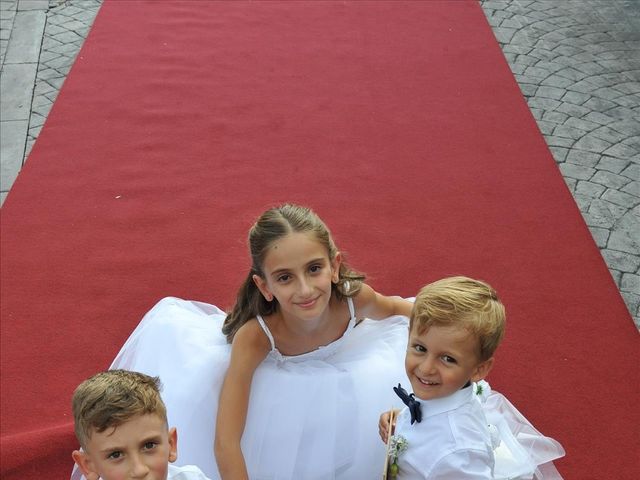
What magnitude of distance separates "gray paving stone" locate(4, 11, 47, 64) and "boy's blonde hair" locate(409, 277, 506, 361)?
14.1 ft

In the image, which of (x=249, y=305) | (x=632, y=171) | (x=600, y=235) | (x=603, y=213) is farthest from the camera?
(x=632, y=171)

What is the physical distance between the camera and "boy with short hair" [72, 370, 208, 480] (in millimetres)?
1819

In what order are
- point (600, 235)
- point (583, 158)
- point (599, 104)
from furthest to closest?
point (599, 104) < point (583, 158) < point (600, 235)

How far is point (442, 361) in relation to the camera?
206 centimetres

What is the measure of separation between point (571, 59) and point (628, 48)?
0.45 metres

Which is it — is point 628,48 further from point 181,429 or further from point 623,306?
point 181,429

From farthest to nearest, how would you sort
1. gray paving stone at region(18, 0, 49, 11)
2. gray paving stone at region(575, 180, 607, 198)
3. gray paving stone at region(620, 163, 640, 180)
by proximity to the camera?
gray paving stone at region(18, 0, 49, 11), gray paving stone at region(620, 163, 640, 180), gray paving stone at region(575, 180, 607, 198)

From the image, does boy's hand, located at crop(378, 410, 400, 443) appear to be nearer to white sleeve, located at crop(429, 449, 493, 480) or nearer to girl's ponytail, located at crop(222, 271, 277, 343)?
white sleeve, located at crop(429, 449, 493, 480)

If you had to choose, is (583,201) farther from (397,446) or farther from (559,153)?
(397,446)

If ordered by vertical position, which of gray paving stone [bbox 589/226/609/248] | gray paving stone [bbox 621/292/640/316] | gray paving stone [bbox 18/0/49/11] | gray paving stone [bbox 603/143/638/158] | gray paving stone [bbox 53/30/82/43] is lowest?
gray paving stone [bbox 621/292/640/316]

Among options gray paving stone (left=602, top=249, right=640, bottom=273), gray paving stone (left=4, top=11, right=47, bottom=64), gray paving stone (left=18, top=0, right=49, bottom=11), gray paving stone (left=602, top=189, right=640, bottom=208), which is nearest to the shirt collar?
gray paving stone (left=602, top=249, right=640, bottom=273)

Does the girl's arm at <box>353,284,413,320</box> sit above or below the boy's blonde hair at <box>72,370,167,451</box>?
below

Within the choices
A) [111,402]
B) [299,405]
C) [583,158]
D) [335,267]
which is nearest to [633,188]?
[583,158]

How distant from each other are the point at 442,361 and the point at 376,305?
729 mm
